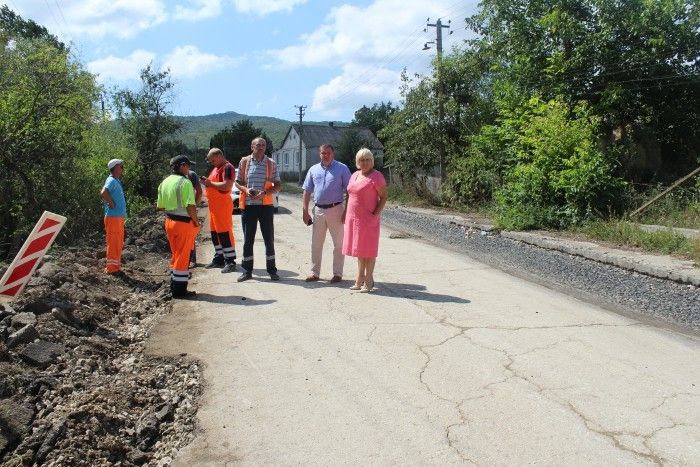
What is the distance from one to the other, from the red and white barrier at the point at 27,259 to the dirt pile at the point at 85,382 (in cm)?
19

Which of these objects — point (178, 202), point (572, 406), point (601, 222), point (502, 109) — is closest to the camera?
point (572, 406)

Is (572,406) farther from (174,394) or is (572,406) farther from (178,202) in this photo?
(178,202)

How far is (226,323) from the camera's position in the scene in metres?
6.53

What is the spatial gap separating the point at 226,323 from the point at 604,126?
1729 centimetres

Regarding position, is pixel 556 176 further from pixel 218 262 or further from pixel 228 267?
pixel 228 267

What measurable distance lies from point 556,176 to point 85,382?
1294 centimetres

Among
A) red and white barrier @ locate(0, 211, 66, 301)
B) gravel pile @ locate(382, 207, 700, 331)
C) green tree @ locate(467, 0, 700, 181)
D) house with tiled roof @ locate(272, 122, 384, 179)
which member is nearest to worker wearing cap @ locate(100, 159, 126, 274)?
red and white barrier @ locate(0, 211, 66, 301)

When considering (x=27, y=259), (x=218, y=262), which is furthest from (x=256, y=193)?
(x=27, y=259)

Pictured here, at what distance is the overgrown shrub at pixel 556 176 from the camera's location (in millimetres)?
14570

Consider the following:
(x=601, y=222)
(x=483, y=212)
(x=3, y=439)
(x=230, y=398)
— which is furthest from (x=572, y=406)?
(x=483, y=212)

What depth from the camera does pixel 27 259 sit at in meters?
6.29

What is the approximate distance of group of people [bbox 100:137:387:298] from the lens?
757cm

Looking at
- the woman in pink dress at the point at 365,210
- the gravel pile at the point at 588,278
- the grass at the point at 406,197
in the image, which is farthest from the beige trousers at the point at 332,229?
the grass at the point at 406,197

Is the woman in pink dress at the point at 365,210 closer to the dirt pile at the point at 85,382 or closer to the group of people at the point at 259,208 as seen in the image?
the group of people at the point at 259,208
